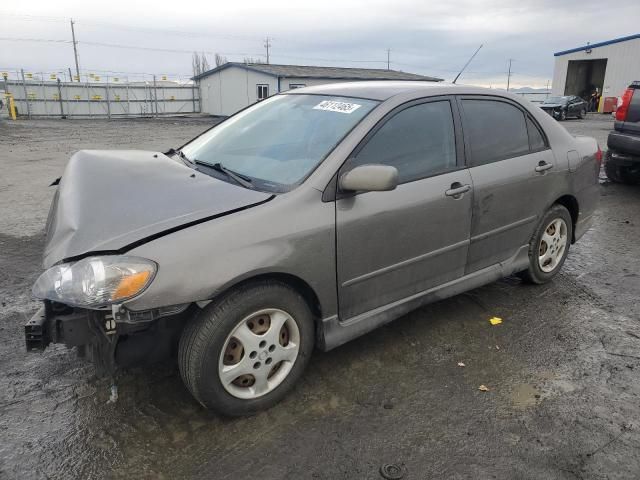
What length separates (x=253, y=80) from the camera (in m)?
33.8

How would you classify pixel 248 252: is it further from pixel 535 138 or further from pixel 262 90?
pixel 262 90

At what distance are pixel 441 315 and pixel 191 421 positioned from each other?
2034 mm

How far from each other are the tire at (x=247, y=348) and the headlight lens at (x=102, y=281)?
0.35m

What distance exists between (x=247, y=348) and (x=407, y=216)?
3.99 ft

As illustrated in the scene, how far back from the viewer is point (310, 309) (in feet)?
9.17

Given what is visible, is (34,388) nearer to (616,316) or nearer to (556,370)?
(556,370)

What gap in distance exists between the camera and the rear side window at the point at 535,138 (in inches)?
155

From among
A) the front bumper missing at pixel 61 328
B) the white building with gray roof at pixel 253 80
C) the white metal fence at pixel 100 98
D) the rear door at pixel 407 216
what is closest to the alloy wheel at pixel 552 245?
the rear door at pixel 407 216

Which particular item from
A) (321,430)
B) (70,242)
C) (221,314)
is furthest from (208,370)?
(70,242)

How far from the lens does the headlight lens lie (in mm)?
2176

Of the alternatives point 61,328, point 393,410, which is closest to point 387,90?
point 393,410

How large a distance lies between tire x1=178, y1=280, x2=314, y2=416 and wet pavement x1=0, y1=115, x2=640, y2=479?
0.15 meters

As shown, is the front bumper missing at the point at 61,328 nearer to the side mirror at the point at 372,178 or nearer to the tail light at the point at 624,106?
the side mirror at the point at 372,178

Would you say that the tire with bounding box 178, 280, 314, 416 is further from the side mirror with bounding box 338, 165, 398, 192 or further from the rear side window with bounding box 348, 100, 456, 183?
the rear side window with bounding box 348, 100, 456, 183
